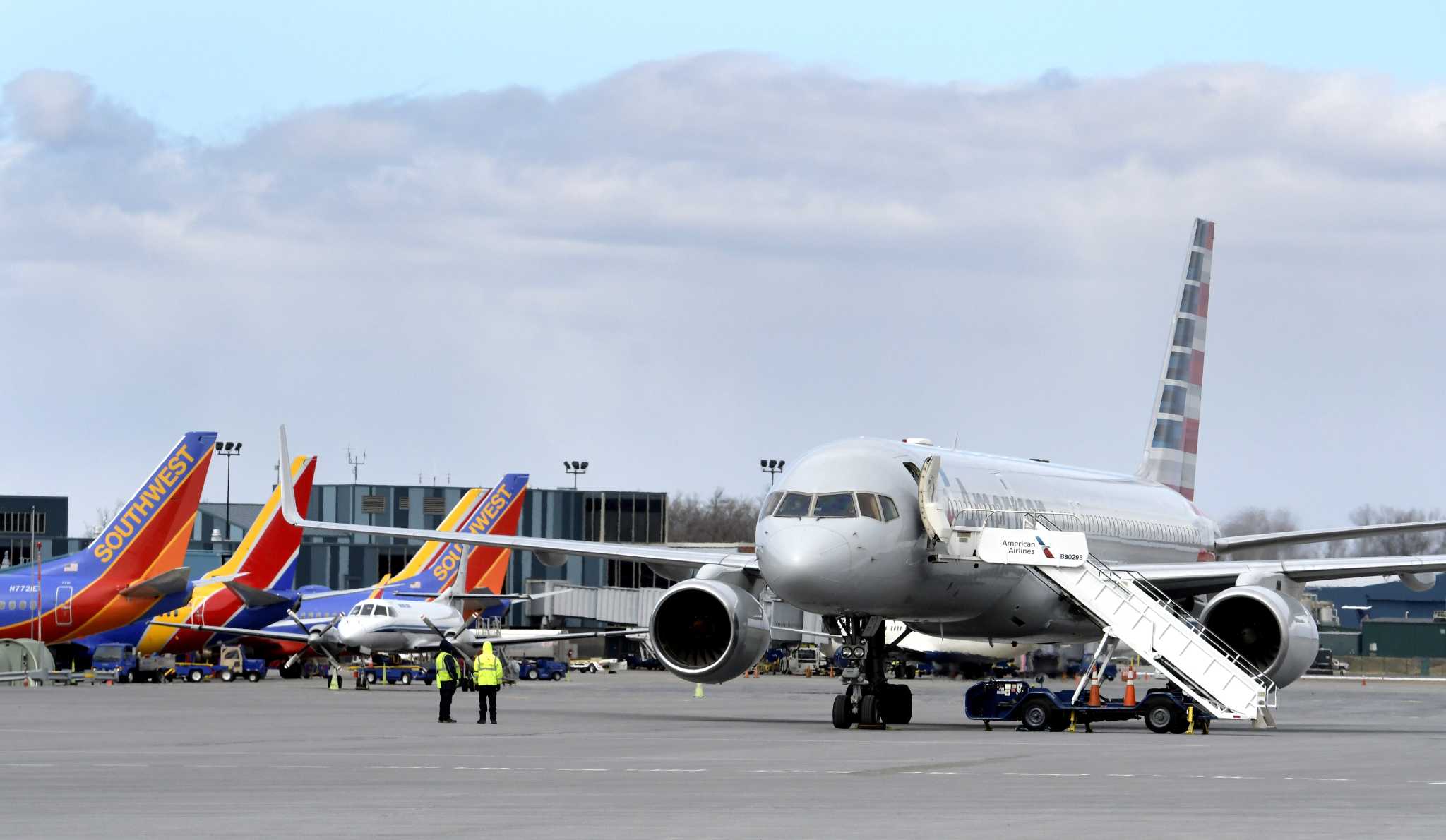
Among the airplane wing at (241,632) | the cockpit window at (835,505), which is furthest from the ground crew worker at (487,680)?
the airplane wing at (241,632)

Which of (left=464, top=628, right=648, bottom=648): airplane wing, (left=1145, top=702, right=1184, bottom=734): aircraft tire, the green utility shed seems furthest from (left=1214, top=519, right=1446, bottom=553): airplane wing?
the green utility shed

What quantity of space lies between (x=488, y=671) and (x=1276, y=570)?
42.6 ft

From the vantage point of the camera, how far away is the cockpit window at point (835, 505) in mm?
28328

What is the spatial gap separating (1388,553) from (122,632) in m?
110

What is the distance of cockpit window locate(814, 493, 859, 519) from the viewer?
1115 inches

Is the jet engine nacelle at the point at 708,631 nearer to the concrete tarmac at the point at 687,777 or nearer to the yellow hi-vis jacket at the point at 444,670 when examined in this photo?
the concrete tarmac at the point at 687,777

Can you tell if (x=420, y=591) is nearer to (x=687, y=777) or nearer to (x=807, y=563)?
(x=807, y=563)

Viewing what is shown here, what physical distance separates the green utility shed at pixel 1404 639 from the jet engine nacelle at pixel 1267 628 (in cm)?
7988

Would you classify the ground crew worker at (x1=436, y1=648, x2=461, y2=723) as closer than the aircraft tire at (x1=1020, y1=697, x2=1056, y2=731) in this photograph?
No

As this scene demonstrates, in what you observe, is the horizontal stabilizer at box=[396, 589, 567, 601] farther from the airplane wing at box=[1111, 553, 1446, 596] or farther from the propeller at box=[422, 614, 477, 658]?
the airplane wing at box=[1111, 553, 1446, 596]

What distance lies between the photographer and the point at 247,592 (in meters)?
59.2

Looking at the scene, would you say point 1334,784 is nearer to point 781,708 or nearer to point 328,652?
point 781,708

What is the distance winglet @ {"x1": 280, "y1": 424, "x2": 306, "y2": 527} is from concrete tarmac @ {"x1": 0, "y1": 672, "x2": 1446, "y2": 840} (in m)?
3.55

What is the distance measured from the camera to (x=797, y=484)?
29.0 meters
